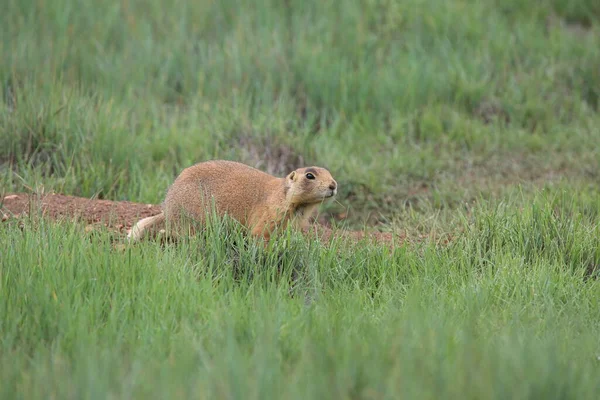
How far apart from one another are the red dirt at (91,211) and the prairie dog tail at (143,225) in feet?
0.36

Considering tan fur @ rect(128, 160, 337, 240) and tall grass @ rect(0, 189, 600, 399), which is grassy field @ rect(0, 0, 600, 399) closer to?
tall grass @ rect(0, 189, 600, 399)

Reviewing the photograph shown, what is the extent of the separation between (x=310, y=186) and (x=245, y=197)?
0.49m

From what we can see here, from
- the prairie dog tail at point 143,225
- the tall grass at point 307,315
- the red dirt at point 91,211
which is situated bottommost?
the red dirt at point 91,211

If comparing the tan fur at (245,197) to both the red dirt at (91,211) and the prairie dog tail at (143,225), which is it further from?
the red dirt at (91,211)

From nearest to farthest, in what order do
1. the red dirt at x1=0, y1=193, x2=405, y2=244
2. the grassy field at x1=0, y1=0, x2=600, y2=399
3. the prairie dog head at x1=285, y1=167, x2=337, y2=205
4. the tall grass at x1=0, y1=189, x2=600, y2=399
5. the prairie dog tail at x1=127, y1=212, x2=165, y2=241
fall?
the tall grass at x1=0, y1=189, x2=600, y2=399
the grassy field at x1=0, y1=0, x2=600, y2=399
the prairie dog tail at x1=127, y1=212, x2=165, y2=241
the prairie dog head at x1=285, y1=167, x2=337, y2=205
the red dirt at x1=0, y1=193, x2=405, y2=244

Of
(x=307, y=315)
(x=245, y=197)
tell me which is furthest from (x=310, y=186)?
(x=307, y=315)

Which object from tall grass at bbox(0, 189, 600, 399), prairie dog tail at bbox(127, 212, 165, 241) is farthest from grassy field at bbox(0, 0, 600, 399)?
prairie dog tail at bbox(127, 212, 165, 241)

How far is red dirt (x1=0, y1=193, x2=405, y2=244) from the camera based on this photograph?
584cm

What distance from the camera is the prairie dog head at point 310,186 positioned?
5672mm

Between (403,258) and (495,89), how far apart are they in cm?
474

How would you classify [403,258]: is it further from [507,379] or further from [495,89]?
[495,89]

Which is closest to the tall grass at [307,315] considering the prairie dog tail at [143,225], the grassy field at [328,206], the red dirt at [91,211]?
the grassy field at [328,206]

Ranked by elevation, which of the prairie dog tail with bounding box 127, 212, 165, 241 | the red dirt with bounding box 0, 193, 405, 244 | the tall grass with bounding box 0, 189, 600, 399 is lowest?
the red dirt with bounding box 0, 193, 405, 244

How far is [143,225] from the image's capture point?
5.73 metres
